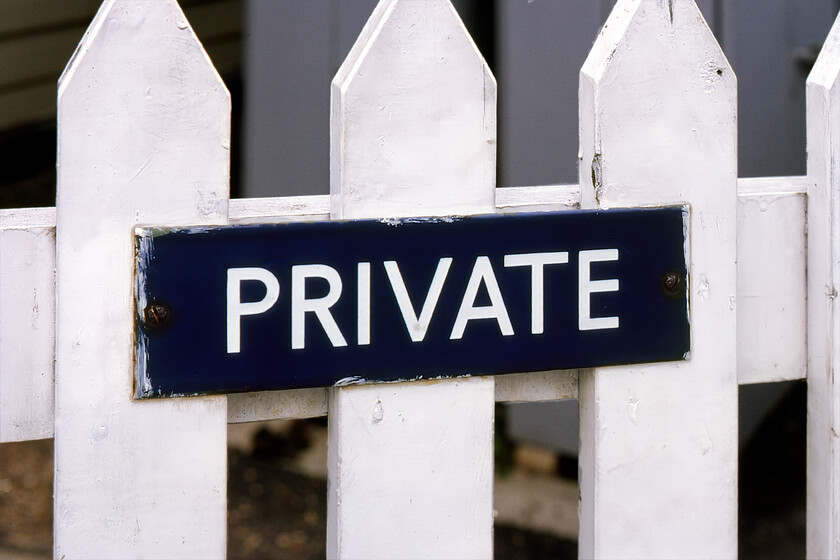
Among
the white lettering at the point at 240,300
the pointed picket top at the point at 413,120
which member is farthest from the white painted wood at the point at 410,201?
the white lettering at the point at 240,300

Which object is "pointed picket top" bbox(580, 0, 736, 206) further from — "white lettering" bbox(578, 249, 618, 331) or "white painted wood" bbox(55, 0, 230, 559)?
"white painted wood" bbox(55, 0, 230, 559)

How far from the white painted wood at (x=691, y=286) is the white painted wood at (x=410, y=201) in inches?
5.4

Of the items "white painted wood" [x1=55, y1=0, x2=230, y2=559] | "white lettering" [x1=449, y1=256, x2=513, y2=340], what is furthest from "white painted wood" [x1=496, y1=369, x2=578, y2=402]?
"white painted wood" [x1=55, y1=0, x2=230, y2=559]

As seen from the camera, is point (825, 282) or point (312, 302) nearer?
point (312, 302)

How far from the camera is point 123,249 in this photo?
99cm

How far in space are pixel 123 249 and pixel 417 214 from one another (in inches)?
11.9

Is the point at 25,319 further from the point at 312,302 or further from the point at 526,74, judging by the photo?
the point at 526,74

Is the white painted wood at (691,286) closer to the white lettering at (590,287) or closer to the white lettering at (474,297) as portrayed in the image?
the white lettering at (590,287)

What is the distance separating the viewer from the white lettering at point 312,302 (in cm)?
102

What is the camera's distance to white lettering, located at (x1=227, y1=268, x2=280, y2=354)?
3.29 feet

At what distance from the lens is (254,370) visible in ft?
3.34

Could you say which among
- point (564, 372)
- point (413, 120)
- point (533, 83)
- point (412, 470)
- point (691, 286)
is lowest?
point (412, 470)

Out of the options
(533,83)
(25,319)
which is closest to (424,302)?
(25,319)

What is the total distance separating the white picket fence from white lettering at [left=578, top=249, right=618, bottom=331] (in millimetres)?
62
